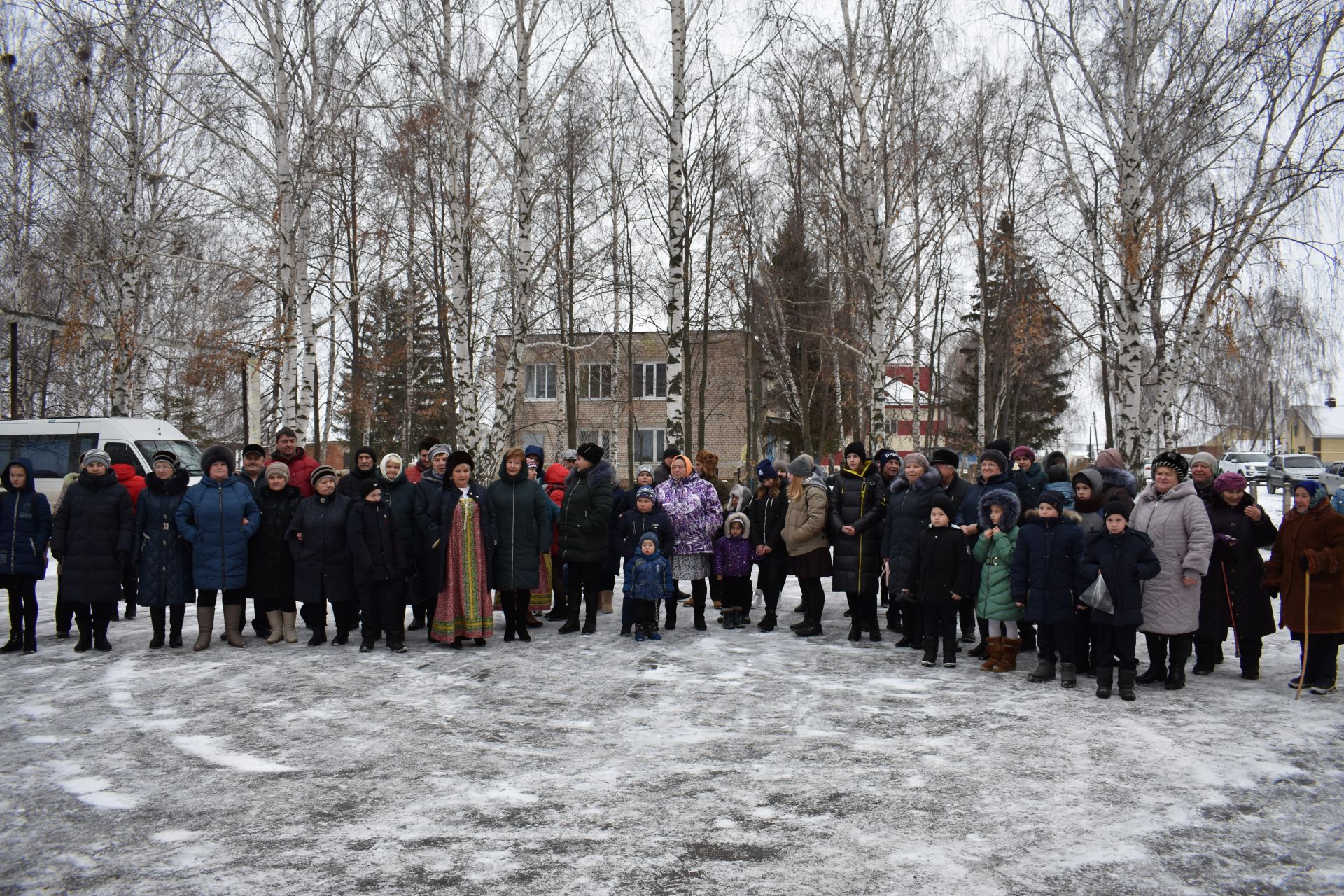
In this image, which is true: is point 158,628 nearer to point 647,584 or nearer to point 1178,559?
point 647,584

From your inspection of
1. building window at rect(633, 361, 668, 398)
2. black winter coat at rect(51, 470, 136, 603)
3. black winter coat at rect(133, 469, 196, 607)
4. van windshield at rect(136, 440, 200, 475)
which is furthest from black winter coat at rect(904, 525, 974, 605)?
building window at rect(633, 361, 668, 398)

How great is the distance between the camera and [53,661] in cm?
817

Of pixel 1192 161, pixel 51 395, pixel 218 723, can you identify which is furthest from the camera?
pixel 51 395

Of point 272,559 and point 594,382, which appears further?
point 594,382

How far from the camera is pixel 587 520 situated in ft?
30.7

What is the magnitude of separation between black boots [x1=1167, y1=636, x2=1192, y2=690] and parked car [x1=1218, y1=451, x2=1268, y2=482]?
117ft

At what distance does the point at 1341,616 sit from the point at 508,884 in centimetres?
644

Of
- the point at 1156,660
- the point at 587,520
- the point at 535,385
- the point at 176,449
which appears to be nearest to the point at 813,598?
the point at 587,520

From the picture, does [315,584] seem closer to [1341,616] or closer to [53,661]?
[53,661]

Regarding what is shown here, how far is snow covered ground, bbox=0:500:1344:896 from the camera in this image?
13.0ft

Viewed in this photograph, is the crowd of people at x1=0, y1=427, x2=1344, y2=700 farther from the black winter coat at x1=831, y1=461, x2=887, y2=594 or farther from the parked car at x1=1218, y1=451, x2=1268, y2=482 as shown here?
the parked car at x1=1218, y1=451, x2=1268, y2=482

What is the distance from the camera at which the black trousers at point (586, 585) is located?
9477 mm

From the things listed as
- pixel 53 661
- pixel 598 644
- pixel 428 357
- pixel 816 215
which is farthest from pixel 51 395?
pixel 598 644

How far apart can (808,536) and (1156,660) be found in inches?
Answer: 128
